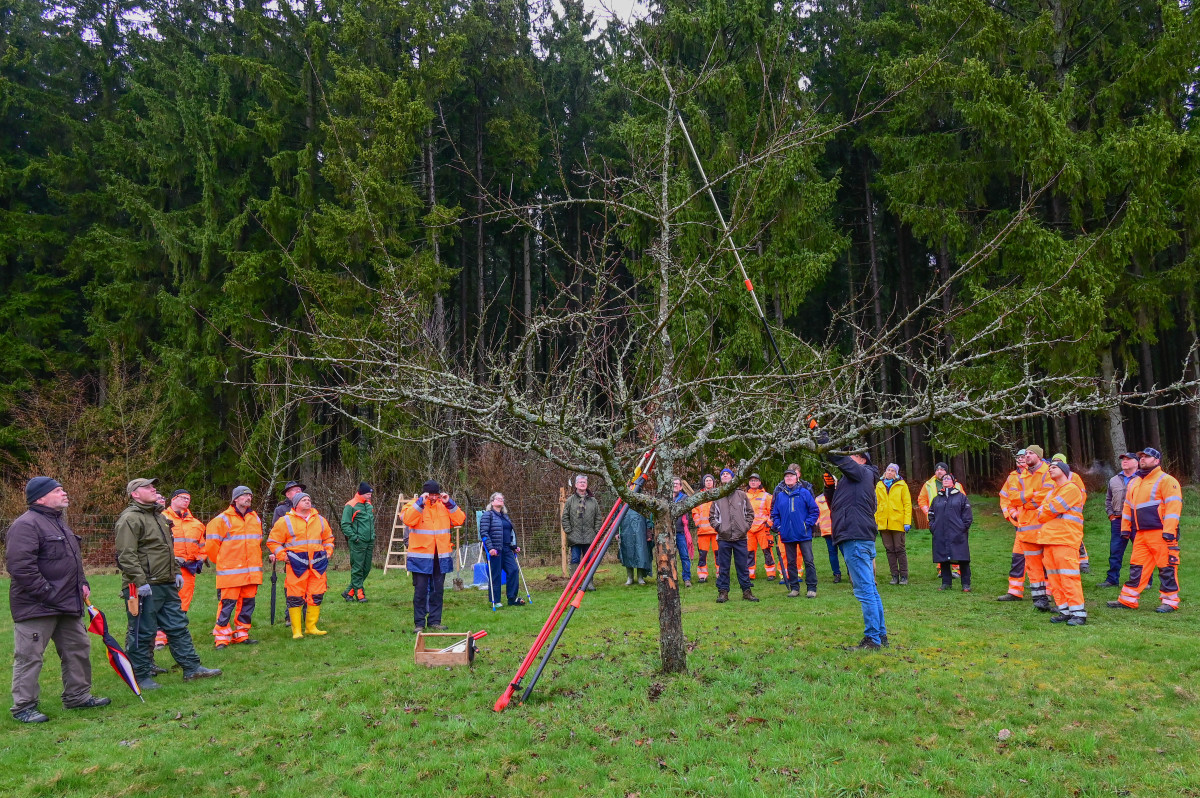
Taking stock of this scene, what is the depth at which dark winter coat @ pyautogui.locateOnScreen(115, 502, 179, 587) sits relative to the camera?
723cm

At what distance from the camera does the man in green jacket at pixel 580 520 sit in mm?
13305

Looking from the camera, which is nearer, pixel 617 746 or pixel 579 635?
pixel 617 746

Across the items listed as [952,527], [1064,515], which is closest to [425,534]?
[1064,515]

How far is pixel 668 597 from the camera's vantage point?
20.8 ft

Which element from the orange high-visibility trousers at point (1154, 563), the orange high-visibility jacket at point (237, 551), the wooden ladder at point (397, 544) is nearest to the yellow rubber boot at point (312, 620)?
the orange high-visibility jacket at point (237, 551)

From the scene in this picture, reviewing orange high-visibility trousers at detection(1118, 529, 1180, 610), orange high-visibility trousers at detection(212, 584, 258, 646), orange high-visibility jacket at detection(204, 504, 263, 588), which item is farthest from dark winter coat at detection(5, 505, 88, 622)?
orange high-visibility trousers at detection(1118, 529, 1180, 610)

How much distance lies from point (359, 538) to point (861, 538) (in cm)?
891

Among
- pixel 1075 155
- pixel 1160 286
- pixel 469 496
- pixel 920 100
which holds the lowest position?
pixel 469 496

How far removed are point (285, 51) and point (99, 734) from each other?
78.2 feet

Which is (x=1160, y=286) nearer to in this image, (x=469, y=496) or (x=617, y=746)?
(x=469, y=496)

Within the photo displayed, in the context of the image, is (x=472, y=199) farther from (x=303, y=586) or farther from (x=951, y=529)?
(x=951, y=529)

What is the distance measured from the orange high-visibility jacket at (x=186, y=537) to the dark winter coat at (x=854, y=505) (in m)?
7.90

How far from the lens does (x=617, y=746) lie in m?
5.20

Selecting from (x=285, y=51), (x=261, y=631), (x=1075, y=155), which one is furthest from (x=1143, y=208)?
(x=285, y=51)
